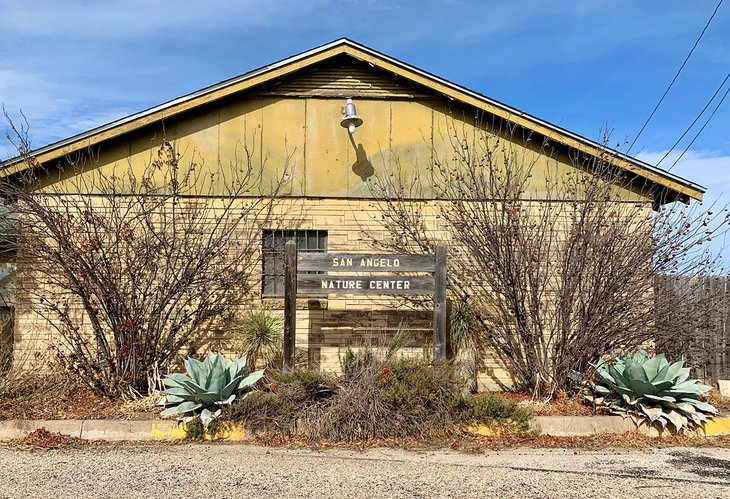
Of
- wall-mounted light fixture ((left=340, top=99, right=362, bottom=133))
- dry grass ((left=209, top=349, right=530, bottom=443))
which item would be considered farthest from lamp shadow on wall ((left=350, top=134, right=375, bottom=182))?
dry grass ((left=209, top=349, right=530, bottom=443))

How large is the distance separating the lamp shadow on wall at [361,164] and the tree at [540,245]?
0.71 ft

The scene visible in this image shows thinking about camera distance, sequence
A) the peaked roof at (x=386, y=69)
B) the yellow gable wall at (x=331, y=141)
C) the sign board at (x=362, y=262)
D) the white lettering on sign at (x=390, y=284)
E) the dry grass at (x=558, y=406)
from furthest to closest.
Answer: the yellow gable wall at (x=331, y=141) → the peaked roof at (x=386, y=69) → the white lettering on sign at (x=390, y=284) → the sign board at (x=362, y=262) → the dry grass at (x=558, y=406)

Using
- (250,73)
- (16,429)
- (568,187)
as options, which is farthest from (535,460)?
(250,73)

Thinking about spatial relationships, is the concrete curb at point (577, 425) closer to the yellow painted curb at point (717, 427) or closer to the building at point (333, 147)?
the yellow painted curb at point (717, 427)

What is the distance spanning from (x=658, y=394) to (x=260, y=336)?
17.7 ft

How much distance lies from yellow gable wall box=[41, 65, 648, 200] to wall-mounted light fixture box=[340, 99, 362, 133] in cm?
30

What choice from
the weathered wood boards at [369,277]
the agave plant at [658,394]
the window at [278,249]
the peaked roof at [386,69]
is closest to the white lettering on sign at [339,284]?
the weathered wood boards at [369,277]

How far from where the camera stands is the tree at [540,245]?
9367 mm

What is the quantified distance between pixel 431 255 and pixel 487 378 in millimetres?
2399

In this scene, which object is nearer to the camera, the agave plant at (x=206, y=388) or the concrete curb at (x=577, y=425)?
the agave plant at (x=206, y=388)

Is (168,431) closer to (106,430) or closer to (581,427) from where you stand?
(106,430)

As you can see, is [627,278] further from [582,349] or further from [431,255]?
[431,255]

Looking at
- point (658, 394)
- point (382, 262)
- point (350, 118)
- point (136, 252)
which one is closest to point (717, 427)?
point (658, 394)

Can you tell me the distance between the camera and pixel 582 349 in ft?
30.4
